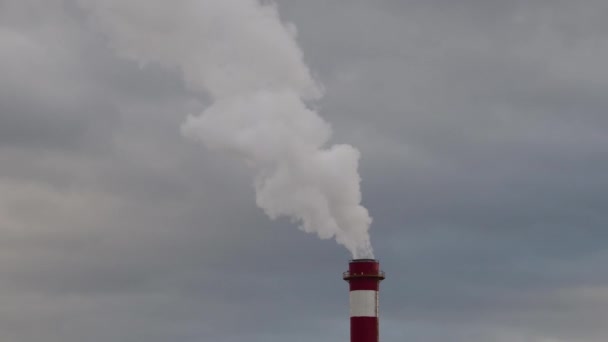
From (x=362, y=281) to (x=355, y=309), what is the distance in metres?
2.16

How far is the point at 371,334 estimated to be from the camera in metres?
73.8

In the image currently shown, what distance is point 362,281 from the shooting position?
73.9m

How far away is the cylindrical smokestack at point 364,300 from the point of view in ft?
241

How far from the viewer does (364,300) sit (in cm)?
7375

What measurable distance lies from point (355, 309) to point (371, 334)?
2222 mm

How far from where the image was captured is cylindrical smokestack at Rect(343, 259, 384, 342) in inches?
2896

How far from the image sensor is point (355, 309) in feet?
242

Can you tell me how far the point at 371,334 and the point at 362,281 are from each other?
4.02 meters
